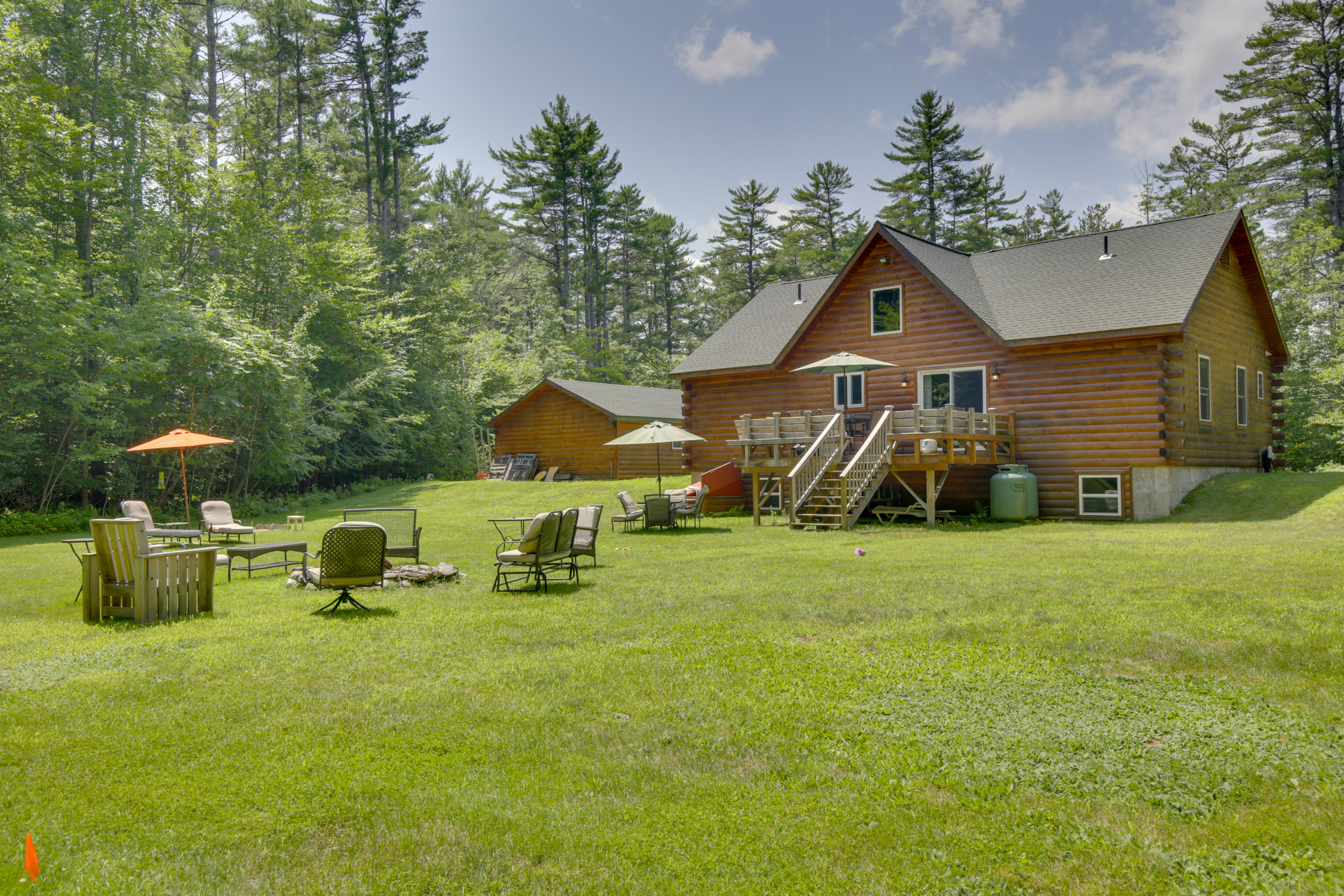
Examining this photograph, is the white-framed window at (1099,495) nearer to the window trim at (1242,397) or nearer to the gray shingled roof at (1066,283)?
the gray shingled roof at (1066,283)

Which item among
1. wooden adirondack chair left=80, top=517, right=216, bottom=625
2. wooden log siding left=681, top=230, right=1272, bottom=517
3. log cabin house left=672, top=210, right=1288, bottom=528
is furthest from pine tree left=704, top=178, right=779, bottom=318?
wooden adirondack chair left=80, top=517, right=216, bottom=625

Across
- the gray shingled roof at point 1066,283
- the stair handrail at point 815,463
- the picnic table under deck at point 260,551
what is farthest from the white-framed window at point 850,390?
the picnic table under deck at point 260,551

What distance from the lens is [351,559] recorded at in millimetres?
8211

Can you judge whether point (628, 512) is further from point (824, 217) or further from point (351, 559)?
point (824, 217)

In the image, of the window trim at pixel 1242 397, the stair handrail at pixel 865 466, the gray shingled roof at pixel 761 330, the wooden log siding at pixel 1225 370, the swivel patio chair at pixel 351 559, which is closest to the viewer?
the swivel patio chair at pixel 351 559

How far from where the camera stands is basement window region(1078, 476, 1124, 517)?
57.1ft

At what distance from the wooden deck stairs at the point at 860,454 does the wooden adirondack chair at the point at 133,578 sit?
11.4 m

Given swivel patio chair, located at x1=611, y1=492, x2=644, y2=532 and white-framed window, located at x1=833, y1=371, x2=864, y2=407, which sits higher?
white-framed window, located at x1=833, y1=371, x2=864, y2=407

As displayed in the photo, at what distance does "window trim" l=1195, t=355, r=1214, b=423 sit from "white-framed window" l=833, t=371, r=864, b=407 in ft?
25.3

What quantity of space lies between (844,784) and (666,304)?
5102 cm

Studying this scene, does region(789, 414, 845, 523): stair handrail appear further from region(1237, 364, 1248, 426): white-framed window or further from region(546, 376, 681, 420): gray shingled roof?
region(546, 376, 681, 420): gray shingled roof

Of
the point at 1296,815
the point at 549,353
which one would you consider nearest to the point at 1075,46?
the point at 549,353

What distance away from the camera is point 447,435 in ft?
119

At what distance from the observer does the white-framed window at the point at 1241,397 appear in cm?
2080
